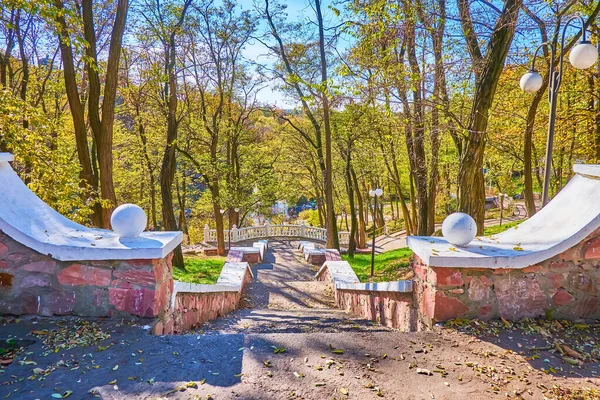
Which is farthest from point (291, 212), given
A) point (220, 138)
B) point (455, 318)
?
point (455, 318)

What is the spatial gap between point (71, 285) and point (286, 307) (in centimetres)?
452

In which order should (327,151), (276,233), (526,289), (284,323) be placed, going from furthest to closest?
(276,233)
(327,151)
(284,323)
(526,289)

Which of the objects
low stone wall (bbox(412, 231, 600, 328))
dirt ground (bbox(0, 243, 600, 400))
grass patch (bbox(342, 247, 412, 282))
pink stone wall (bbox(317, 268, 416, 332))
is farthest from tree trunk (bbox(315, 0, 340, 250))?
dirt ground (bbox(0, 243, 600, 400))

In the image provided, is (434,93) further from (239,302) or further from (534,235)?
(239,302)

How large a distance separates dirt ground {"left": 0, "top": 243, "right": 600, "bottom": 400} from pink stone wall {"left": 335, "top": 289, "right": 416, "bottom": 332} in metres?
0.72

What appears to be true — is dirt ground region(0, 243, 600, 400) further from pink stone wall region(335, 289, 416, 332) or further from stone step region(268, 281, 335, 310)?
stone step region(268, 281, 335, 310)

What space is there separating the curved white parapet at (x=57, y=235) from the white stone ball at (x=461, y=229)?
2310mm

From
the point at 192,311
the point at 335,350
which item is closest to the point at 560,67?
the point at 335,350

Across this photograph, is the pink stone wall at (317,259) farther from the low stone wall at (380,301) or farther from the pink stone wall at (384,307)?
the pink stone wall at (384,307)

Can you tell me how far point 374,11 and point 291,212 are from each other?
2947 centimetres

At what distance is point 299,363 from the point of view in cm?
217

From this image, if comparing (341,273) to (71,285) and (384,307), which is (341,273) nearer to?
(384,307)

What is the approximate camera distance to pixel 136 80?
12.4 m

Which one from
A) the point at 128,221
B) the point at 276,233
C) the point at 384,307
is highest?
the point at 128,221
